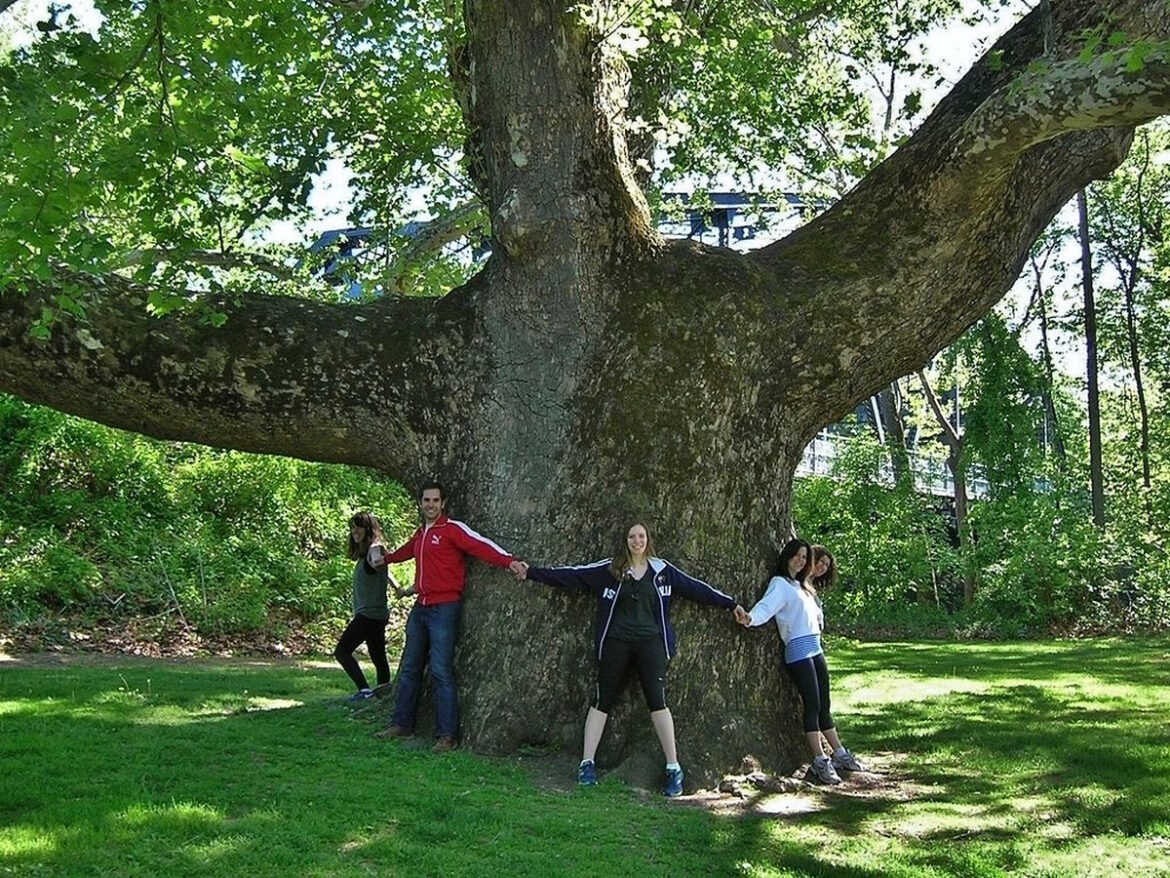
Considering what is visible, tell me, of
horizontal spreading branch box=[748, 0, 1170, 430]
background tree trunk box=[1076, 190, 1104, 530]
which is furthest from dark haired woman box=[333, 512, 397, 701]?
background tree trunk box=[1076, 190, 1104, 530]

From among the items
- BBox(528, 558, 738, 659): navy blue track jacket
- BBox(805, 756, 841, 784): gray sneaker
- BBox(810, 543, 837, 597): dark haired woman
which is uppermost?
BBox(810, 543, 837, 597): dark haired woman

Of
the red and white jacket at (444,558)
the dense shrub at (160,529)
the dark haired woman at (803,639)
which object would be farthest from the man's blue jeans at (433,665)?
the dense shrub at (160,529)

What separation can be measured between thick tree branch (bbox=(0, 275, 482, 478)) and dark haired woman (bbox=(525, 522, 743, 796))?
6.03 feet

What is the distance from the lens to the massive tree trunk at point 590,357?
8375 mm

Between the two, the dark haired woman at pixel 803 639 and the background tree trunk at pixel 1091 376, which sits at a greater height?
the background tree trunk at pixel 1091 376

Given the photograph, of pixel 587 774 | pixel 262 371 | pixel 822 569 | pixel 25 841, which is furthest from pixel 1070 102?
pixel 25 841

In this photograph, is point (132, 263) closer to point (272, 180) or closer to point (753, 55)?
point (272, 180)

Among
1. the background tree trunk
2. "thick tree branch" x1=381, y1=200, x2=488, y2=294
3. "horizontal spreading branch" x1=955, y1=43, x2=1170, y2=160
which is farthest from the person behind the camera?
the background tree trunk

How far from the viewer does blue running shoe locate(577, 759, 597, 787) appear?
7551 mm

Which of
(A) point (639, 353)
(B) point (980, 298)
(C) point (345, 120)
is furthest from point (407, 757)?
(C) point (345, 120)

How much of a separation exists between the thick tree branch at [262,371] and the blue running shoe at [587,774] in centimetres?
270

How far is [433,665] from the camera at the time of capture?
8445 mm

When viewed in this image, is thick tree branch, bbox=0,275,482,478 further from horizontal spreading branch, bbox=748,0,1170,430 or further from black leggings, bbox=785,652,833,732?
black leggings, bbox=785,652,833,732

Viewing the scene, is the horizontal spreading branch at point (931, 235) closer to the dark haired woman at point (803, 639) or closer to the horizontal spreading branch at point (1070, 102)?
the horizontal spreading branch at point (1070, 102)
